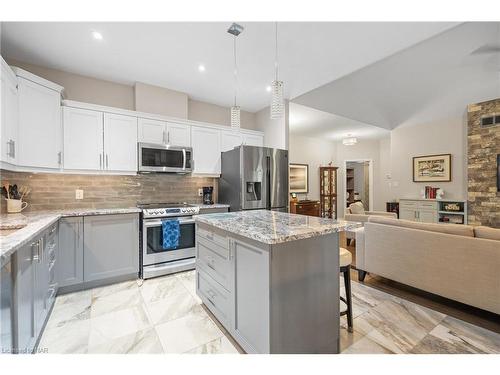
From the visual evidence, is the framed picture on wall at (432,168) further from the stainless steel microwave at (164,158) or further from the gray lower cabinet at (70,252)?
the gray lower cabinet at (70,252)

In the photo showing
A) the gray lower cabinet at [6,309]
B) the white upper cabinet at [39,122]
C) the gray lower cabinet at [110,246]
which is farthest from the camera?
the gray lower cabinet at [110,246]

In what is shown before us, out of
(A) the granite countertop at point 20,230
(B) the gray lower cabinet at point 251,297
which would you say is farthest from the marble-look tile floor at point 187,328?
(A) the granite countertop at point 20,230

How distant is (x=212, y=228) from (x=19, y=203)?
2.38 m

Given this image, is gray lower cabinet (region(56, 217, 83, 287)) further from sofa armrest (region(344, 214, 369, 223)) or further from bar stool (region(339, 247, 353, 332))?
sofa armrest (region(344, 214, 369, 223))

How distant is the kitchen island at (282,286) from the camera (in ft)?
4.49

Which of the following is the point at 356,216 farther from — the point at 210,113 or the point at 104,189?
the point at 104,189

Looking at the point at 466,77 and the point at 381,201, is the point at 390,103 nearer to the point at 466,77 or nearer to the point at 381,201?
the point at 466,77

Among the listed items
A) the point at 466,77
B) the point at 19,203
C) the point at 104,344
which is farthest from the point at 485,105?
the point at 19,203

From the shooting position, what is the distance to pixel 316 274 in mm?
1541

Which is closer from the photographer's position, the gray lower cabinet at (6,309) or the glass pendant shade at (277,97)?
the gray lower cabinet at (6,309)

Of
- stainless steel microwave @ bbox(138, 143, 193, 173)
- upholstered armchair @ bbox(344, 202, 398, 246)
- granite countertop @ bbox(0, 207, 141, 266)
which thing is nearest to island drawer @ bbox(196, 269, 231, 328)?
granite countertop @ bbox(0, 207, 141, 266)

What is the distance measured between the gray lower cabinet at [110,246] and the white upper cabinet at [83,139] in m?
0.76

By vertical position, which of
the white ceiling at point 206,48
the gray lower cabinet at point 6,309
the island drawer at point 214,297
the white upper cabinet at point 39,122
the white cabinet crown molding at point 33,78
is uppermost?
the white ceiling at point 206,48

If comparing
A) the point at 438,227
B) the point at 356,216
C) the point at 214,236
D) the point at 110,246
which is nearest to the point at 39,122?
the point at 110,246
